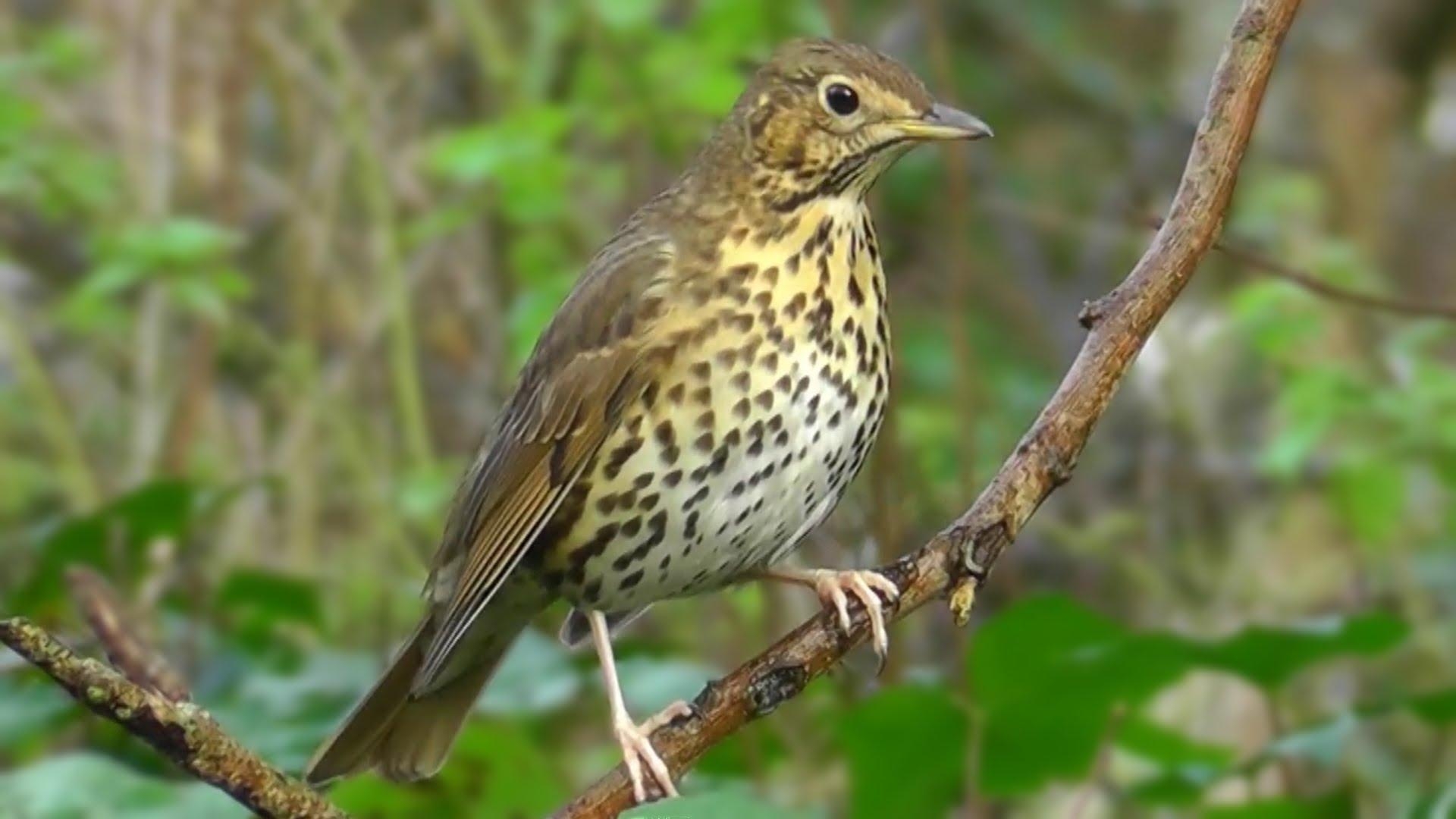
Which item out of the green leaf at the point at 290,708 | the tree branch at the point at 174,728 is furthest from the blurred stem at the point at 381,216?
the tree branch at the point at 174,728

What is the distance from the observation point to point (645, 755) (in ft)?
8.54

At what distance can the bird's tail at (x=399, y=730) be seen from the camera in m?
3.21

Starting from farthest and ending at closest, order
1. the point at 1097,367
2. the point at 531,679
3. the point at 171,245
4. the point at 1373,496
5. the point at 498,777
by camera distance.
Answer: the point at 1373,496, the point at 171,245, the point at 498,777, the point at 531,679, the point at 1097,367

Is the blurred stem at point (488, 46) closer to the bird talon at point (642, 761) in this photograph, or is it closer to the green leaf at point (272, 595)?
the green leaf at point (272, 595)

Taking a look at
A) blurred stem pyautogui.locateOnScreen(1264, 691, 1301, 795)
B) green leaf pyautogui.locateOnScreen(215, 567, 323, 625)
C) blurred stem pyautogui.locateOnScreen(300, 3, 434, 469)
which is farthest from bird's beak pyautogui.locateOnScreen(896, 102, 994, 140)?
blurred stem pyautogui.locateOnScreen(300, 3, 434, 469)

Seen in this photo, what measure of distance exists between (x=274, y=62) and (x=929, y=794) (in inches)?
154

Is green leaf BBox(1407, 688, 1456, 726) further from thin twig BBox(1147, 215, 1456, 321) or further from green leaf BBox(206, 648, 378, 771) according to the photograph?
green leaf BBox(206, 648, 378, 771)

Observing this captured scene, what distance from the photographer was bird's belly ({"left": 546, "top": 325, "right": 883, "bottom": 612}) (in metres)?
3.07

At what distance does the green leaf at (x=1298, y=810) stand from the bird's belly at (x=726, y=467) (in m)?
0.85

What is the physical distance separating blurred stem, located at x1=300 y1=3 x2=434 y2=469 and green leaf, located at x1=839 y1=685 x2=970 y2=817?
288cm

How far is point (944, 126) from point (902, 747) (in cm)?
91

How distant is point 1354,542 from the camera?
20.5ft

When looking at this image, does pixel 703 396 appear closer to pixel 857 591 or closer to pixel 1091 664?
pixel 857 591

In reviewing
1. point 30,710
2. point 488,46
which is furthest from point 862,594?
point 488,46
